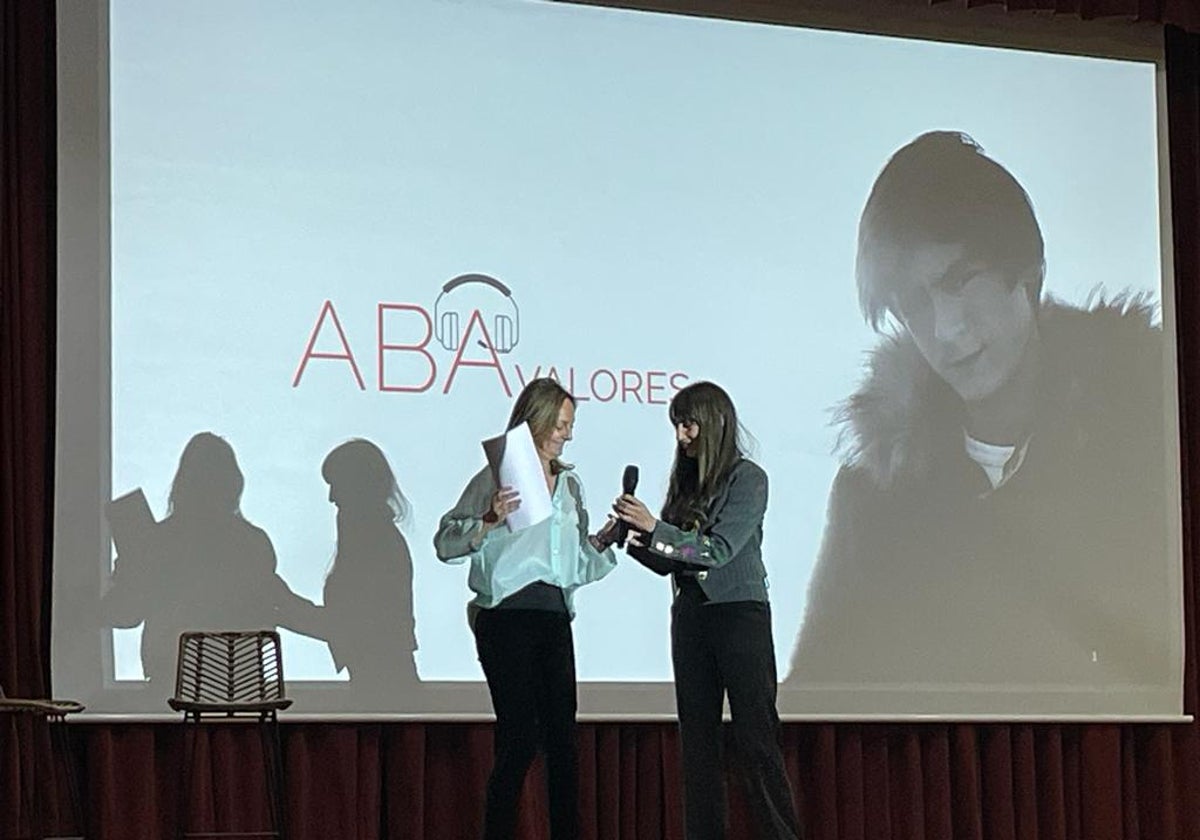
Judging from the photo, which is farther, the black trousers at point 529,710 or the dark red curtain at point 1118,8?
the dark red curtain at point 1118,8

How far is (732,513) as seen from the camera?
4.79m

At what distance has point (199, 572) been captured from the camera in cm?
514

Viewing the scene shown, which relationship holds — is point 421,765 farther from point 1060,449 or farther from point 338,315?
point 1060,449

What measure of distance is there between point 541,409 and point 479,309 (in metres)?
0.51

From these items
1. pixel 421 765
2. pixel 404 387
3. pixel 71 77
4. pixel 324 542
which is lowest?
pixel 421 765

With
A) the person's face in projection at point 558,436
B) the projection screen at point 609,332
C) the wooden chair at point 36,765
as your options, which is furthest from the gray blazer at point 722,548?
the wooden chair at point 36,765

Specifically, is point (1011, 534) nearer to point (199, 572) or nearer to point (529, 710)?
point (529, 710)

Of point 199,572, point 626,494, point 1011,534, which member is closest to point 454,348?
point 626,494

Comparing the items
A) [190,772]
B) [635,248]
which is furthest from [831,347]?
[190,772]

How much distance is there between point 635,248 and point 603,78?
1.75 feet

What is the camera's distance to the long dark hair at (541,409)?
5062 mm

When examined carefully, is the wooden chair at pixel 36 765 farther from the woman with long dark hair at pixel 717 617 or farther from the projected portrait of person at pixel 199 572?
the woman with long dark hair at pixel 717 617

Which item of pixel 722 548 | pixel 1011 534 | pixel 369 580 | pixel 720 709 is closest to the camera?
Answer: pixel 722 548

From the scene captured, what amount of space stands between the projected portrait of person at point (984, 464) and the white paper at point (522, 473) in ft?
3.87
